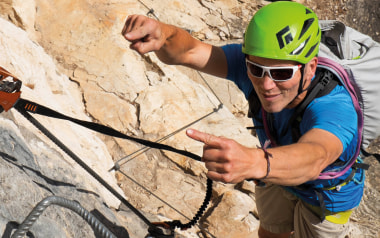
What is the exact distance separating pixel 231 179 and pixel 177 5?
16.2 feet

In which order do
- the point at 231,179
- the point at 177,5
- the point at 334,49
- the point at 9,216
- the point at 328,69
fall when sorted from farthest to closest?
the point at 177,5 → the point at 334,49 → the point at 328,69 → the point at 9,216 → the point at 231,179

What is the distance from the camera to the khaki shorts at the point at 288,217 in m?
2.84

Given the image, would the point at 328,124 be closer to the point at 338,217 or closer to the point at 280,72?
the point at 280,72

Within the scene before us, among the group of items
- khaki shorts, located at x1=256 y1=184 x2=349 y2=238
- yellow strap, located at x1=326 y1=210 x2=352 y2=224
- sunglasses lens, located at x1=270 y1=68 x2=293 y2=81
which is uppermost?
sunglasses lens, located at x1=270 y1=68 x2=293 y2=81

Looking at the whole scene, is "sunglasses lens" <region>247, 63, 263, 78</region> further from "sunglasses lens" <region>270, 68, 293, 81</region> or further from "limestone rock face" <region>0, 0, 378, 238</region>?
"limestone rock face" <region>0, 0, 378, 238</region>

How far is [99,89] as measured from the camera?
427 centimetres

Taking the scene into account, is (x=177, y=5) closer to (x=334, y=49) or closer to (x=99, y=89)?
(x=99, y=89)

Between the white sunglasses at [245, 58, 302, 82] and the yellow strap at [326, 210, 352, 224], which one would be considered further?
the yellow strap at [326, 210, 352, 224]

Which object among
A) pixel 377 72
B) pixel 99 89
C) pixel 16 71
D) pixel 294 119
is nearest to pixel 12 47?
pixel 16 71

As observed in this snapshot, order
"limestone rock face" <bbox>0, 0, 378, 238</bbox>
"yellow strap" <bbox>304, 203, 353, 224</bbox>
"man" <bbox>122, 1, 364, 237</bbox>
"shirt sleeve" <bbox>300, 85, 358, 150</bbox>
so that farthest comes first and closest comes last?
"limestone rock face" <bbox>0, 0, 378, 238</bbox>, "yellow strap" <bbox>304, 203, 353, 224</bbox>, "shirt sleeve" <bbox>300, 85, 358, 150</bbox>, "man" <bbox>122, 1, 364, 237</bbox>

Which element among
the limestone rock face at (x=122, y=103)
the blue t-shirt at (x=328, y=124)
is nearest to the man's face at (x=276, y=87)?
the blue t-shirt at (x=328, y=124)

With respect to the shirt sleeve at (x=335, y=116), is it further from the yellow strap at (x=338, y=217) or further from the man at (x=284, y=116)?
the yellow strap at (x=338, y=217)

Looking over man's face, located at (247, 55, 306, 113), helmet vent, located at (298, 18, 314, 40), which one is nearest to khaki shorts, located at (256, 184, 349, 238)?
man's face, located at (247, 55, 306, 113)

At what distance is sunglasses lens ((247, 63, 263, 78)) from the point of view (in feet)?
7.02
